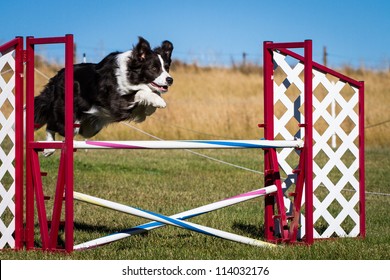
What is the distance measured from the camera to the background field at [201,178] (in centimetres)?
535

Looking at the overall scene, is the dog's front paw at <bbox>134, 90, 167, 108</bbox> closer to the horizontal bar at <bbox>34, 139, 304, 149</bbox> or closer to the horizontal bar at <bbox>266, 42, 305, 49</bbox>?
the horizontal bar at <bbox>266, 42, 305, 49</bbox>

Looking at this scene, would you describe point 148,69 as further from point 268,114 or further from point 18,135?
A: point 18,135

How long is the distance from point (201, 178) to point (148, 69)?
4574 millimetres

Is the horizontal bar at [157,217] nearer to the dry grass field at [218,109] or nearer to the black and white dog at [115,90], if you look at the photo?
the black and white dog at [115,90]

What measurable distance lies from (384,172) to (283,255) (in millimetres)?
8232

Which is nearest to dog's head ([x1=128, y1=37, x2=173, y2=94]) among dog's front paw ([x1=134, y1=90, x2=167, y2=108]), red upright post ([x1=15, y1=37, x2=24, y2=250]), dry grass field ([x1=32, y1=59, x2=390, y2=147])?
dog's front paw ([x1=134, y1=90, x2=167, y2=108])

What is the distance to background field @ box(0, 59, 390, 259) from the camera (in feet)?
17.6

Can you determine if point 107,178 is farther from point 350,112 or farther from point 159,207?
point 350,112

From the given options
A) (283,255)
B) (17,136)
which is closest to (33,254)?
(17,136)

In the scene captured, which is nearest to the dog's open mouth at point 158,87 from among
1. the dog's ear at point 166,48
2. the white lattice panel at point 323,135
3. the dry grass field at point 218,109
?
the dog's ear at point 166,48

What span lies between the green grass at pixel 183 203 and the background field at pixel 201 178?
0.04 feet

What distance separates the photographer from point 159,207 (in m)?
8.38

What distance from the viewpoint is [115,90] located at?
6.93 metres

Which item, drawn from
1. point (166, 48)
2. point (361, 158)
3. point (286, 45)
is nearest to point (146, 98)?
point (166, 48)
